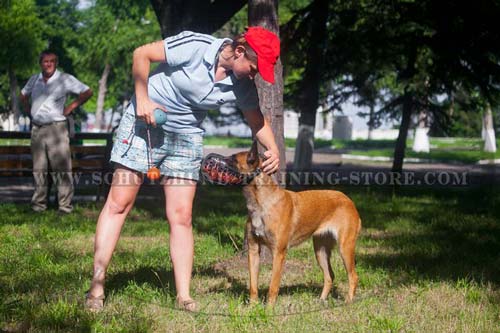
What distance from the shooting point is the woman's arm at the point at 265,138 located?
463cm

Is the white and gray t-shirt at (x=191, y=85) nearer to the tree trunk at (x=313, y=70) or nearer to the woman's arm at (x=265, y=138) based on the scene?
the woman's arm at (x=265, y=138)

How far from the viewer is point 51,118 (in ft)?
30.4

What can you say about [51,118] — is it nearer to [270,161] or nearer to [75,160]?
[75,160]

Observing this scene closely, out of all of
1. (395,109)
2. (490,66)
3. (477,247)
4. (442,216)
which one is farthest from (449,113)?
(477,247)

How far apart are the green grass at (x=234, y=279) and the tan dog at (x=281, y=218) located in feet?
0.84

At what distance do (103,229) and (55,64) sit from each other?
551 centimetres

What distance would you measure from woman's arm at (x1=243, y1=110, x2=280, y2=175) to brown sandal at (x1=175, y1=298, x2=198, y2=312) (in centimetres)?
104

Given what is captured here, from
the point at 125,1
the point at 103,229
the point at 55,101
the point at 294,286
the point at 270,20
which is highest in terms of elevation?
the point at 125,1

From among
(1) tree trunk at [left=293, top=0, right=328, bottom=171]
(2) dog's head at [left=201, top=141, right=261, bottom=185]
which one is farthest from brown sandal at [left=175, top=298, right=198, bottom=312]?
(1) tree trunk at [left=293, top=0, right=328, bottom=171]

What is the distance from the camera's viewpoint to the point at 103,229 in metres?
4.48

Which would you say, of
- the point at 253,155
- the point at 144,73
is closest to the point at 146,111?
the point at 144,73

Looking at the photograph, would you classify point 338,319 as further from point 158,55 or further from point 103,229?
point 158,55

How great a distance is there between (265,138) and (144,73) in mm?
1019

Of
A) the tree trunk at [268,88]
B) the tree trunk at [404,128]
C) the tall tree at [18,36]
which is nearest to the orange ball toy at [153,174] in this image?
the tree trunk at [268,88]
